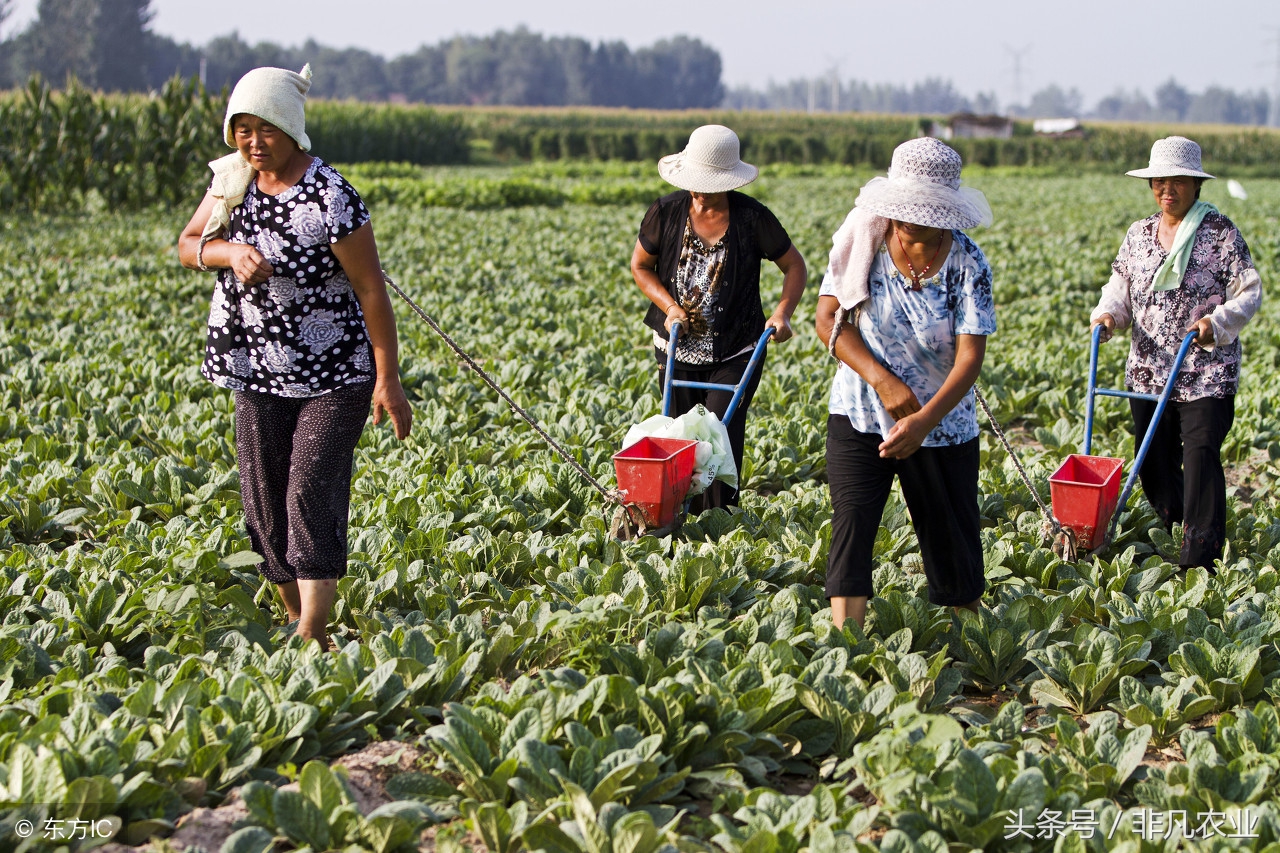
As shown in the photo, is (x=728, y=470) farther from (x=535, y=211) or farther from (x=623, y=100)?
(x=623, y=100)

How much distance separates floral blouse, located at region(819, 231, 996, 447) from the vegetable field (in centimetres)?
70

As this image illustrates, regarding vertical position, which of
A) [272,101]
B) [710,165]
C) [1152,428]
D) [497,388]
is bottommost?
[1152,428]

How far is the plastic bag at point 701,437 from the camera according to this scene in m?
5.11

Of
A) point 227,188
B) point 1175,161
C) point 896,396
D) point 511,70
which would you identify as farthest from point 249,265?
point 511,70

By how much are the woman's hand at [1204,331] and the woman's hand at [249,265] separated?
3.53m

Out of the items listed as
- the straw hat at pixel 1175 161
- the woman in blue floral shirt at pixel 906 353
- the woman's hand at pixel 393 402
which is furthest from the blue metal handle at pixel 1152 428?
the woman's hand at pixel 393 402

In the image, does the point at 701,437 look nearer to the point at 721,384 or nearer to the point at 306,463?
the point at 721,384

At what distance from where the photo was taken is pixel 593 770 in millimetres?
3053

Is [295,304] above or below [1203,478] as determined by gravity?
above

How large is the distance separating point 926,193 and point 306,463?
2.07 metres

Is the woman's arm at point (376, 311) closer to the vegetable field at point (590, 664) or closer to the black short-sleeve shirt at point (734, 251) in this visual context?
the vegetable field at point (590, 664)

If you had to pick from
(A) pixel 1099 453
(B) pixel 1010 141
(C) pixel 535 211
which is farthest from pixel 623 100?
(A) pixel 1099 453

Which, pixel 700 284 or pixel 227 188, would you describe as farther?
pixel 700 284

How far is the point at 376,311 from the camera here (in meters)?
3.77
